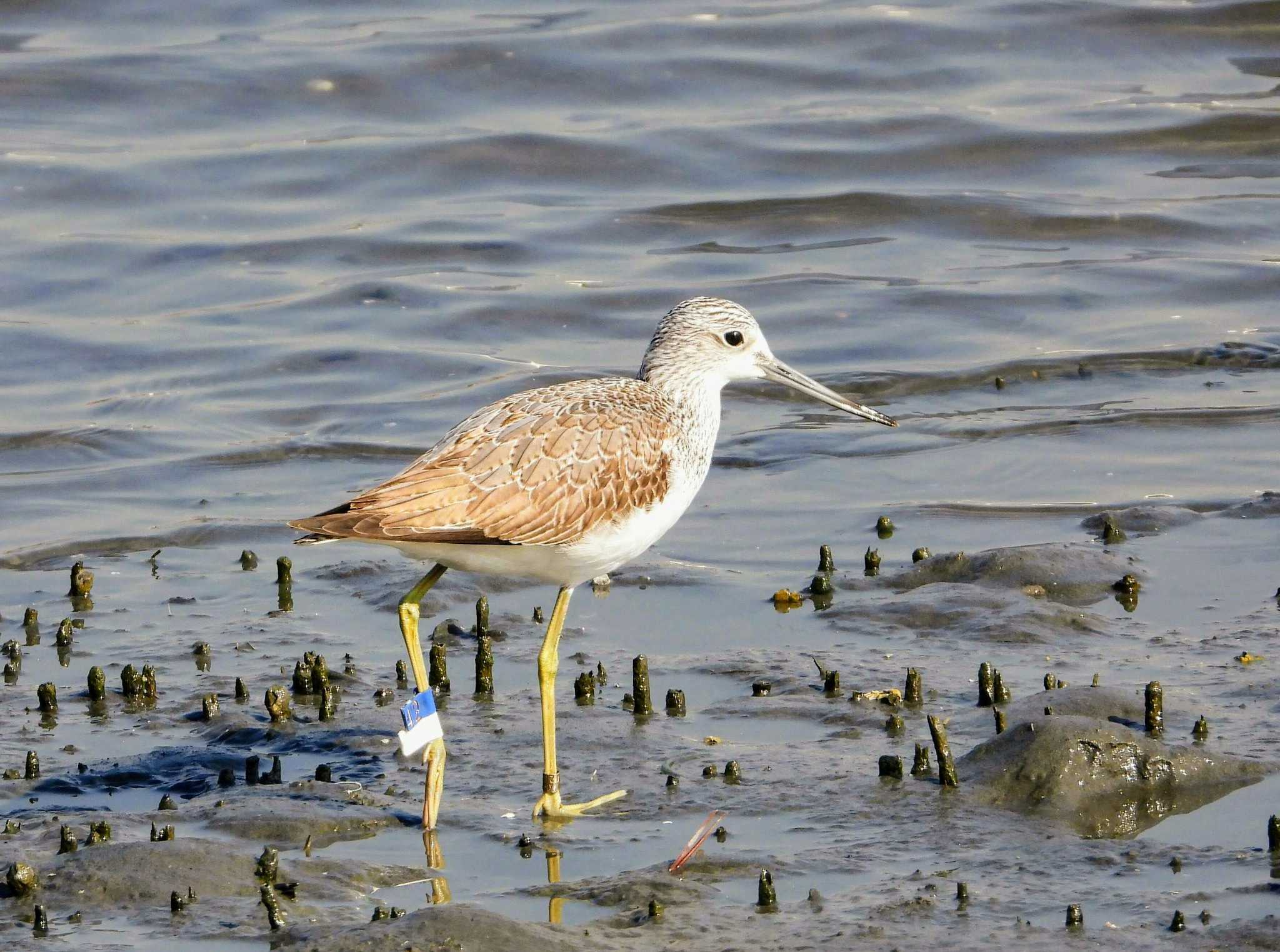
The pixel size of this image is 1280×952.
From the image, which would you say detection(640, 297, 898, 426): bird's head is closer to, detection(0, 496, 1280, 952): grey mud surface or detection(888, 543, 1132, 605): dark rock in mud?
detection(0, 496, 1280, 952): grey mud surface

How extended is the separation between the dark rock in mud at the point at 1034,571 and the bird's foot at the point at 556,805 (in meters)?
3.04

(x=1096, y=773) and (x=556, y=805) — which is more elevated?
(x=1096, y=773)

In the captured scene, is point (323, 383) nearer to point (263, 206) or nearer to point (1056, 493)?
point (263, 206)

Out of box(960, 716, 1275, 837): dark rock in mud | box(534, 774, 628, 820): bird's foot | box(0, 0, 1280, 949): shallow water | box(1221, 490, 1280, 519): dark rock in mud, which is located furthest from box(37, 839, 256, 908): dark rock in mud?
box(1221, 490, 1280, 519): dark rock in mud

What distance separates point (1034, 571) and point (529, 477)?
130 inches

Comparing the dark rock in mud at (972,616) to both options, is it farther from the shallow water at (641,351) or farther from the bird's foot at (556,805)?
the bird's foot at (556,805)

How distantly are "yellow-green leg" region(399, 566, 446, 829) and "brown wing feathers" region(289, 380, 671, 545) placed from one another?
1.56 feet

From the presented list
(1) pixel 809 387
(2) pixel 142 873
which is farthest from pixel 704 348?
(2) pixel 142 873

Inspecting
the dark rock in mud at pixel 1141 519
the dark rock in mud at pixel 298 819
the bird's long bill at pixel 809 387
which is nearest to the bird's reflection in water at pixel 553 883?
the dark rock in mud at pixel 298 819

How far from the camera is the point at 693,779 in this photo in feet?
22.1

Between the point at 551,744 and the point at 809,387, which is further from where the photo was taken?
the point at 809,387

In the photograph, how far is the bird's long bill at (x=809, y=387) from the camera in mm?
8391

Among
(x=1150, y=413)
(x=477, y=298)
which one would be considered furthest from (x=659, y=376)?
(x=477, y=298)

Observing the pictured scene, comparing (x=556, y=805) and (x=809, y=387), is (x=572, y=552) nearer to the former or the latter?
(x=556, y=805)
